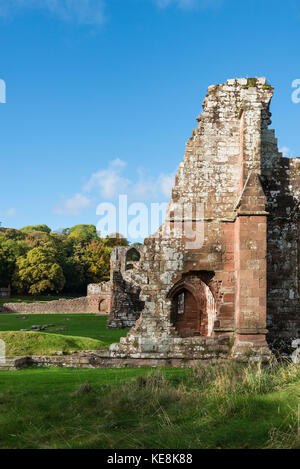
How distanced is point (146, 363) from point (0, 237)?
168ft

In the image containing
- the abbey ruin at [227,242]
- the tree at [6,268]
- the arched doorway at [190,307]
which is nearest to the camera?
the abbey ruin at [227,242]

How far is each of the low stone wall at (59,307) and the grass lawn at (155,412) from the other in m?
31.9

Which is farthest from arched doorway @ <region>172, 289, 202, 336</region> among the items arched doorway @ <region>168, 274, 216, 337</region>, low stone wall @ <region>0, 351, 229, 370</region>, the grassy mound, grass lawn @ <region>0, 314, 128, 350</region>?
low stone wall @ <region>0, 351, 229, 370</region>

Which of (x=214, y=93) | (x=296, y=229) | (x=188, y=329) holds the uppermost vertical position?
(x=214, y=93)

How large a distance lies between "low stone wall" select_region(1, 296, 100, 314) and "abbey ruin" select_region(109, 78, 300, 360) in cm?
2941

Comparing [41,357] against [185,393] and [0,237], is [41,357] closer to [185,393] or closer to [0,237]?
[185,393]

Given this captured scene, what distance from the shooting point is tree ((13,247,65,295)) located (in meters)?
49.1

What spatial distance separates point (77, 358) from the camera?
10328 mm

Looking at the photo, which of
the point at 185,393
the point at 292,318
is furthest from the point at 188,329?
the point at 185,393

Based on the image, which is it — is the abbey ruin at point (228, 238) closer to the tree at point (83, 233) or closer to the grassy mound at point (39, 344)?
the grassy mound at point (39, 344)

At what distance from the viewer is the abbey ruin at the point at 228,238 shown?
1001 centimetres

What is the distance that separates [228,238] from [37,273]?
41.3 meters

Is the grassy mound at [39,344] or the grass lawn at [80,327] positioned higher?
the grassy mound at [39,344]

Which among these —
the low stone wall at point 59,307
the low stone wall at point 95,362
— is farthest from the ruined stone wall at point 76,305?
the low stone wall at point 95,362
